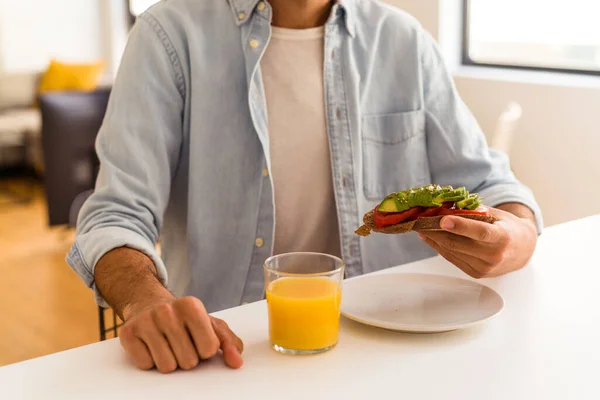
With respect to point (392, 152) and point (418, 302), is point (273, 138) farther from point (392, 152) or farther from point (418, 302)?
point (418, 302)

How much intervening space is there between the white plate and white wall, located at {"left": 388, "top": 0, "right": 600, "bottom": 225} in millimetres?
1873

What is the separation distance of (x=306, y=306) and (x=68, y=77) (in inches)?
215

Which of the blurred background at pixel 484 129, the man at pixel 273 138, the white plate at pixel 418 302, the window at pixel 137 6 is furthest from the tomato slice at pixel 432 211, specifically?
the window at pixel 137 6

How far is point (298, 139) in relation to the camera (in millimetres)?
1374

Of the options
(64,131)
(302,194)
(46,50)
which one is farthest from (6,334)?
(46,50)

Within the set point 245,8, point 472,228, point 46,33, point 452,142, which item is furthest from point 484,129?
point 46,33

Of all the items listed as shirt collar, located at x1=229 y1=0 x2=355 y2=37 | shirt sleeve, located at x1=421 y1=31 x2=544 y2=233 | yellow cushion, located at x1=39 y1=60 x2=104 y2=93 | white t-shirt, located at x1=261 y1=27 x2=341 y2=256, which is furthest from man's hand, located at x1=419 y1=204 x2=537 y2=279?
yellow cushion, located at x1=39 y1=60 x2=104 y2=93

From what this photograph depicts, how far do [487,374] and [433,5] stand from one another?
267cm

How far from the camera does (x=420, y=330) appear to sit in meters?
0.87

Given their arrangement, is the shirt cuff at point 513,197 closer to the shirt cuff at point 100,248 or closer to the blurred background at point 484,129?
the shirt cuff at point 100,248

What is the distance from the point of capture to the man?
4.11ft

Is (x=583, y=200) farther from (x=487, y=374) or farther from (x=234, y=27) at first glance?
(x=487, y=374)

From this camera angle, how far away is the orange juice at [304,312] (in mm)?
829

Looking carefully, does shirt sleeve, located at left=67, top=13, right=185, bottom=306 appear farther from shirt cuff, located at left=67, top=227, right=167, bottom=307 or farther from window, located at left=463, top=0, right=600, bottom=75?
window, located at left=463, top=0, right=600, bottom=75
